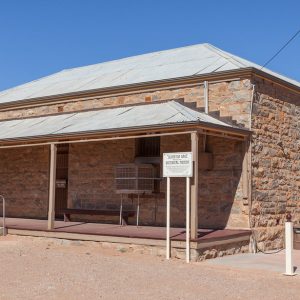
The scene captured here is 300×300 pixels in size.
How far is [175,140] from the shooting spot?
43.2 feet

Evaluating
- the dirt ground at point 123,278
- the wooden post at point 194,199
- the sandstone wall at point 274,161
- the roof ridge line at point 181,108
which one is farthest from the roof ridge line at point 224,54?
the dirt ground at point 123,278

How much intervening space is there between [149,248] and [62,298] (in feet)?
13.8

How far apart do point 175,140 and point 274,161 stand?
2465mm

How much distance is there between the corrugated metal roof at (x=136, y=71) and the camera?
14070mm

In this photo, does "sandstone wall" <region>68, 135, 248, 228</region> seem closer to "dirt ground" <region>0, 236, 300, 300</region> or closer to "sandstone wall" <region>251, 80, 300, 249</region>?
"sandstone wall" <region>251, 80, 300, 249</region>

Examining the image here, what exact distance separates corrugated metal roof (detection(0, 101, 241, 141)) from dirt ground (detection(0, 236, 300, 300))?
9.20ft

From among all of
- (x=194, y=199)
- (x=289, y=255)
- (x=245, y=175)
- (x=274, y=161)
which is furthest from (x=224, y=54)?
(x=289, y=255)

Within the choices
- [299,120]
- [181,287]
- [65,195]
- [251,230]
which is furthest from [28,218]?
[181,287]

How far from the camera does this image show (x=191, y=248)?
1007 centimetres

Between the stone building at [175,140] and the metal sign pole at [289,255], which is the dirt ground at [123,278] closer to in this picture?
the metal sign pole at [289,255]

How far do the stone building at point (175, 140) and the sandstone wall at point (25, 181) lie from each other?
31mm

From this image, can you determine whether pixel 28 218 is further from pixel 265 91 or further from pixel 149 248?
pixel 265 91

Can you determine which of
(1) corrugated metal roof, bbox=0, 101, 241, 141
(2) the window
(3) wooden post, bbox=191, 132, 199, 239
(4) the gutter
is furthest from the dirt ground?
(2) the window

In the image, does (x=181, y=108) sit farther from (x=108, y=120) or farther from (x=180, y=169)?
(x=180, y=169)
